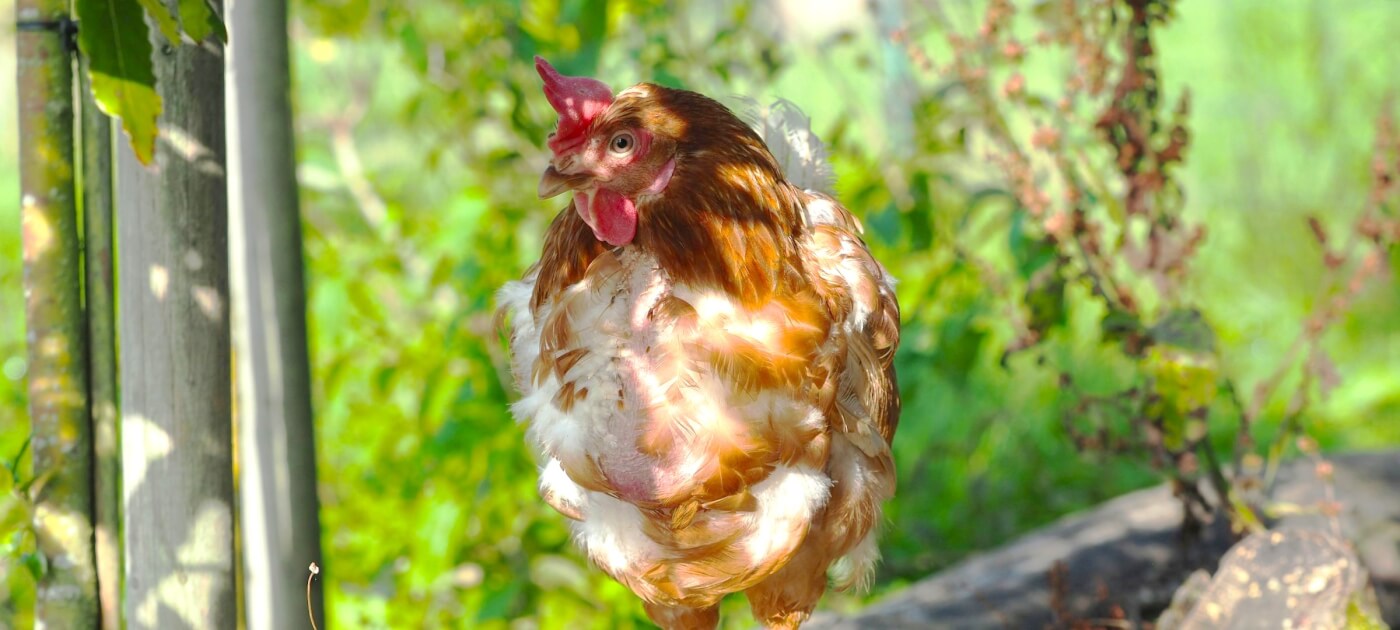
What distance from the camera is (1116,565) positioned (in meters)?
2.40

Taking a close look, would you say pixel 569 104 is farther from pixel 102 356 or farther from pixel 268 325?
pixel 102 356

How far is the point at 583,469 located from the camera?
1.29 metres

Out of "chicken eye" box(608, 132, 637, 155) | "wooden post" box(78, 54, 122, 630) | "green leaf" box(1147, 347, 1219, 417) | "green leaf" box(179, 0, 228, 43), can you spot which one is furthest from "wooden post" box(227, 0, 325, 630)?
"green leaf" box(1147, 347, 1219, 417)

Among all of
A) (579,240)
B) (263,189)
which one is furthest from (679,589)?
(263,189)

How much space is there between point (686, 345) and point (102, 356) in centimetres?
Answer: 63

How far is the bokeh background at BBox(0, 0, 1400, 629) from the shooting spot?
2463 millimetres

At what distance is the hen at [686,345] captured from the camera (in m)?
1.26

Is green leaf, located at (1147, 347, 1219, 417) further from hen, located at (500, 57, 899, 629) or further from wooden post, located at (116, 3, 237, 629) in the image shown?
wooden post, located at (116, 3, 237, 629)

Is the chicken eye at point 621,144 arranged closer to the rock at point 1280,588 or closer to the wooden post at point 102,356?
the wooden post at point 102,356

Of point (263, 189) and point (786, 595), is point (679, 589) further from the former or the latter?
point (263, 189)

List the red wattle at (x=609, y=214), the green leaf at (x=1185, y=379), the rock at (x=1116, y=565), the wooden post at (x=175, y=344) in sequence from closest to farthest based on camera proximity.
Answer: the wooden post at (x=175, y=344), the red wattle at (x=609, y=214), the green leaf at (x=1185, y=379), the rock at (x=1116, y=565)

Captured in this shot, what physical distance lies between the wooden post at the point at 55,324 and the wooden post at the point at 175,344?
72 millimetres

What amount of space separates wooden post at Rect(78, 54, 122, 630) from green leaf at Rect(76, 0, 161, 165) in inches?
9.6

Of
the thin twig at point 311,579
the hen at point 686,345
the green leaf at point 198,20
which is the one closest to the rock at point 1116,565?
the hen at point 686,345
